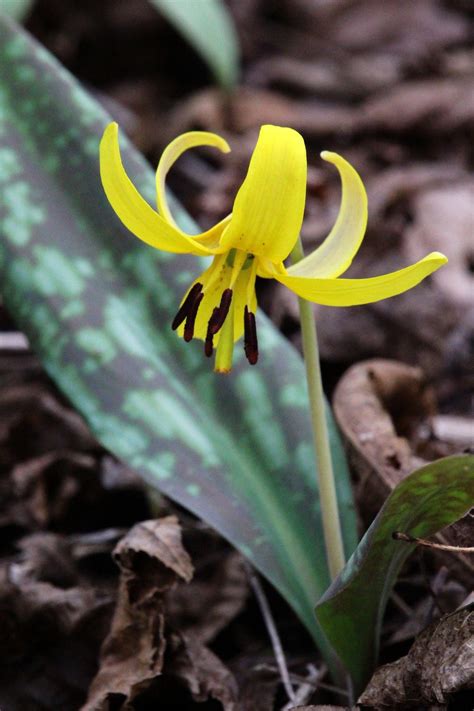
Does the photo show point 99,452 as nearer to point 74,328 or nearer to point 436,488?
point 74,328

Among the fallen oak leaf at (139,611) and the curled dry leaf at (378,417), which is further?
the curled dry leaf at (378,417)

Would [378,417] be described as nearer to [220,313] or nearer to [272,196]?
[220,313]

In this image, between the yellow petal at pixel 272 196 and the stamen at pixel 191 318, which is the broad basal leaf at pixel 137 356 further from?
the yellow petal at pixel 272 196

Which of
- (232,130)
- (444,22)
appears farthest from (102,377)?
(444,22)

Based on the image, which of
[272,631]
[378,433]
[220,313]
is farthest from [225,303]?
[272,631]

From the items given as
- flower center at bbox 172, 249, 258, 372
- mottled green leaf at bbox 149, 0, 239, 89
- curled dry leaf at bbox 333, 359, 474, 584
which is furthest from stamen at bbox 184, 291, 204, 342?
mottled green leaf at bbox 149, 0, 239, 89

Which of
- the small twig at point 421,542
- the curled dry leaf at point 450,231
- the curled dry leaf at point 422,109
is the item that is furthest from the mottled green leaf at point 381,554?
the curled dry leaf at point 422,109

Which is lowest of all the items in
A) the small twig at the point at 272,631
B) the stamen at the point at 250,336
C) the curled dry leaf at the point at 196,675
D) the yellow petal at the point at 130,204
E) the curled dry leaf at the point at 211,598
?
the curled dry leaf at the point at 211,598
